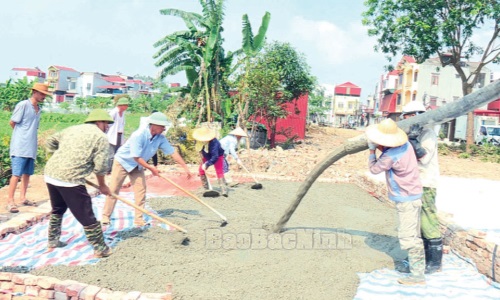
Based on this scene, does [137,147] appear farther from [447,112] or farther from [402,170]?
[447,112]

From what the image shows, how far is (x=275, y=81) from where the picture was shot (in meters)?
13.1

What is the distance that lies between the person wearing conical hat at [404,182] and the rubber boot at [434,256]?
310 millimetres

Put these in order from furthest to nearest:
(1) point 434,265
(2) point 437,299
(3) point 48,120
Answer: (3) point 48,120 → (1) point 434,265 → (2) point 437,299

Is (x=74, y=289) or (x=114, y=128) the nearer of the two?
(x=74, y=289)

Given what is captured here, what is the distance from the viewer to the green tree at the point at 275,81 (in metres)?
12.9

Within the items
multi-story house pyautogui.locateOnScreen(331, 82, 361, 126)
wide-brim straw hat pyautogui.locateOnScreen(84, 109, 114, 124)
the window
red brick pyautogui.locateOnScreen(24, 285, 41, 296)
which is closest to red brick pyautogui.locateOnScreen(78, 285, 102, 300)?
red brick pyautogui.locateOnScreen(24, 285, 41, 296)

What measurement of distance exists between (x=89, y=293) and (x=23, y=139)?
2796 mm

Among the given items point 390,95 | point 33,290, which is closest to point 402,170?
point 33,290

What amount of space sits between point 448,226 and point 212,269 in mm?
2536

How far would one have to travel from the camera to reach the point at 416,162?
3506 mm

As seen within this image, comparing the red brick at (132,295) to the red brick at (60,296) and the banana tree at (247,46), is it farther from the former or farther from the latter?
the banana tree at (247,46)

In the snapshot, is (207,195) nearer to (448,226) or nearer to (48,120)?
(448,226)

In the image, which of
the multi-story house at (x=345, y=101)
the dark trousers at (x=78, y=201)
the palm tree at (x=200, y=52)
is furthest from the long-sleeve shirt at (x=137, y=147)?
the multi-story house at (x=345, y=101)

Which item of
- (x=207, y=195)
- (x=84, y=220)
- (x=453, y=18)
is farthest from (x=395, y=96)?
(x=84, y=220)
